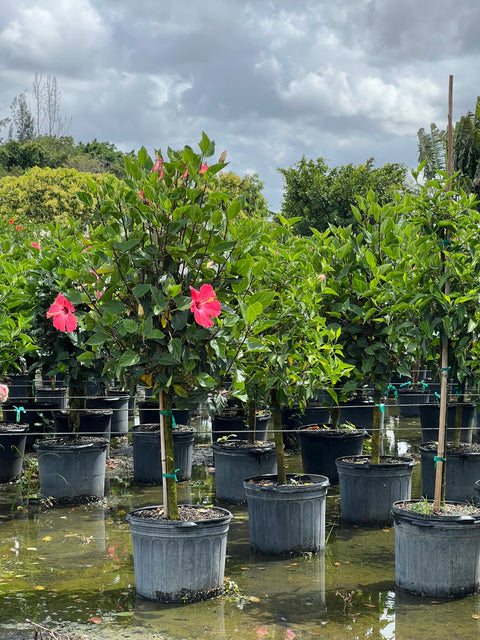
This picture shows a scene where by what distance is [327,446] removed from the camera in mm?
8531

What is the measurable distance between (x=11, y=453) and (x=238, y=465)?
2798 millimetres

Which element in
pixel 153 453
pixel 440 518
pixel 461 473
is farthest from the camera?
pixel 153 453

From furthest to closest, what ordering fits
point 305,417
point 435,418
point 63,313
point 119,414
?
point 119,414 → point 435,418 → point 305,417 → point 63,313

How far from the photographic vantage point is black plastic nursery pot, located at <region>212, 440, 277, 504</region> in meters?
7.69

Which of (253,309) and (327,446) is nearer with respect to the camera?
(253,309)

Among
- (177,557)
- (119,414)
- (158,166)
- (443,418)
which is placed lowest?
(177,557)

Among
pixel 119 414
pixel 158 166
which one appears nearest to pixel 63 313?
pixel 158 166

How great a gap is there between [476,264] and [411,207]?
0.62 meters

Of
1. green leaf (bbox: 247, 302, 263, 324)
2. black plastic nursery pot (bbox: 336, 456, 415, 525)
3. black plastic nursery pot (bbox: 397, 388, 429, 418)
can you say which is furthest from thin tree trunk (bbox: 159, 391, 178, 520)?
black plastic nursery pot (bbox: 397, 388, 429, 418)

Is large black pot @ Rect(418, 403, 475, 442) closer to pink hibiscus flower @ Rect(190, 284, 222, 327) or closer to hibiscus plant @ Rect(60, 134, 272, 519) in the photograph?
hibiscus plant @ Rect(60, 134, 272, 519)

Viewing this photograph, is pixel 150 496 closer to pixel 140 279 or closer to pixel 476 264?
pixel 140 279

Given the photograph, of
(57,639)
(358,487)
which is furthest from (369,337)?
(57,639)

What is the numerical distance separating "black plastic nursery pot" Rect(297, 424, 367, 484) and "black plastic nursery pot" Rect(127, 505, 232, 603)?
143 inches

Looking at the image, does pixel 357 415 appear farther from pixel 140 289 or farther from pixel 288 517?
pixel 140 289
